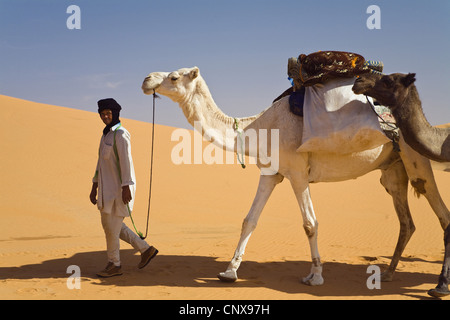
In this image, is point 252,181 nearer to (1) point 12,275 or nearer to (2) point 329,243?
(2) point 329,243

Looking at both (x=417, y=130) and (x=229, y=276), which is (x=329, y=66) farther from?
(x=229, y=276)

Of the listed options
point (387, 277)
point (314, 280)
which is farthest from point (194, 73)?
point (387, 277)

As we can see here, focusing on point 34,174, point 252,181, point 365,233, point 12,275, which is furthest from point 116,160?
point 252,181

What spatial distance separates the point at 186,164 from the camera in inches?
890

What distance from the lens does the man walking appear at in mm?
5852

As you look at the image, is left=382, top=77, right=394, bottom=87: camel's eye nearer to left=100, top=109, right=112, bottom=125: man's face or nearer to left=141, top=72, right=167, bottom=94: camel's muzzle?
left=141, top=72, right=167, bottom=94: camel's muzzle

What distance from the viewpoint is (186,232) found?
11477 millimetres

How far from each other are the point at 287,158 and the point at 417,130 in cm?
167

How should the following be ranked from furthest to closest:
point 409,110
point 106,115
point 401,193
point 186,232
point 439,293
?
point 186,232 < point 401,193 < point 106,115 < point 409,110 < point 439,293

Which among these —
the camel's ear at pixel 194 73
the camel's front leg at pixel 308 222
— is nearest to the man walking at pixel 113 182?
the camel's ear at pixel 194 73

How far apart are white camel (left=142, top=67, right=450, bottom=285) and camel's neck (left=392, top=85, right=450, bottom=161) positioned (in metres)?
0.68

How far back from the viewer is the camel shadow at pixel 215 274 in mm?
5668

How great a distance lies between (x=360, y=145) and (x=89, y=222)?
8886mm

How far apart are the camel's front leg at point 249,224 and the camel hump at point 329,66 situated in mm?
1457
